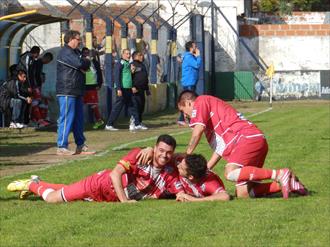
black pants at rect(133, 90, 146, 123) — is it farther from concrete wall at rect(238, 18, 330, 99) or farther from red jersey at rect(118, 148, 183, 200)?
concrete wall at rect(238, 18, 330, 99)

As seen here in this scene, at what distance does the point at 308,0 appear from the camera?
70.2 metres

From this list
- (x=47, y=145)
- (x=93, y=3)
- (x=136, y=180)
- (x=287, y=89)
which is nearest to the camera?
(x=136, y=180)

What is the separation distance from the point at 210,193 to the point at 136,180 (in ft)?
2.59

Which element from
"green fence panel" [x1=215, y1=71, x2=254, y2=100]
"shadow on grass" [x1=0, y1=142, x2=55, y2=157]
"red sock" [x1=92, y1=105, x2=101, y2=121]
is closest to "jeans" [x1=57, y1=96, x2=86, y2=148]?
"shadow on grass" [x1=0, y1=142, x2=55, y2=157]

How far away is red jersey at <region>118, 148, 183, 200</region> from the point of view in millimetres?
9953

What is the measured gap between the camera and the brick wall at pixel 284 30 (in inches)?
1762

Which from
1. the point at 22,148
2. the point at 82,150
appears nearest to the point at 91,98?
the point at 22,148

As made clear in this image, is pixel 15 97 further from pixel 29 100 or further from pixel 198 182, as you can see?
pixel 198 182

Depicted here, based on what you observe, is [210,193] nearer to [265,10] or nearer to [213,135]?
[213,135]

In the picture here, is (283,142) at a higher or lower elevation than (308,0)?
lower

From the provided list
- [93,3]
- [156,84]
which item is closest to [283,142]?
[156,84]

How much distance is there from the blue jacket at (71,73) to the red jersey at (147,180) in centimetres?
553

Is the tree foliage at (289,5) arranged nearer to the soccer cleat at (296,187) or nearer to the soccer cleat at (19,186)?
the soccer cleat at (296,187)

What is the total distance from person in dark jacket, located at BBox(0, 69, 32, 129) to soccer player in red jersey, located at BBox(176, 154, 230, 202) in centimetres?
1164
